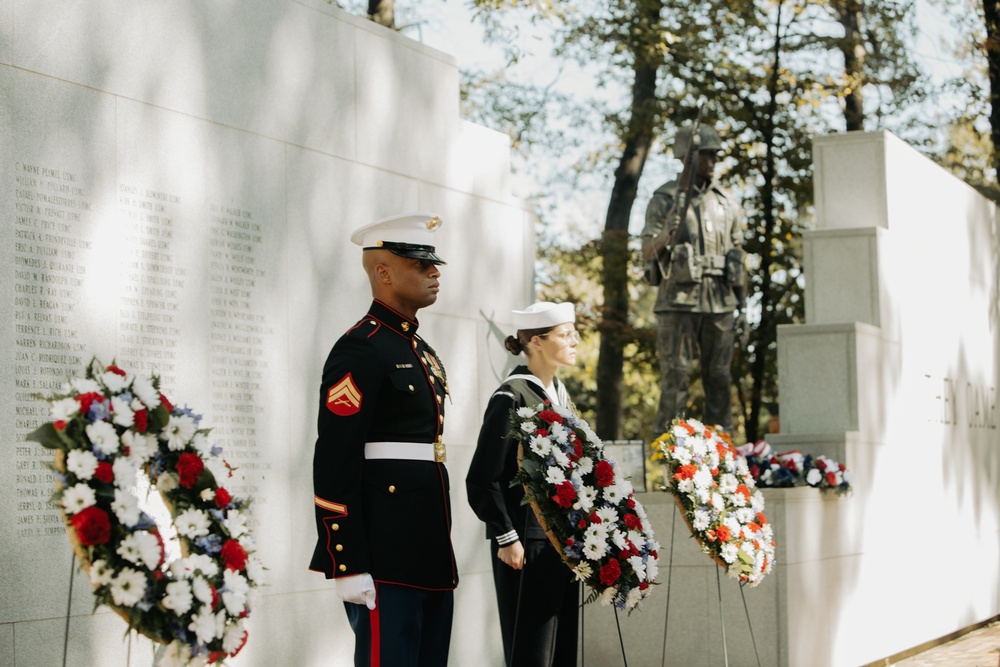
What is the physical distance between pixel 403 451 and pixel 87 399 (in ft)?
4.08

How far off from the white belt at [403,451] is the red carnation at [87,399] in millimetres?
1089

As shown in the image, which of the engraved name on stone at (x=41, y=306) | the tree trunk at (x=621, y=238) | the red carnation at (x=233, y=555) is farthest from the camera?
the tree trunk at (x=621, y=238)

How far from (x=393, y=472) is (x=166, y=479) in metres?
0.90

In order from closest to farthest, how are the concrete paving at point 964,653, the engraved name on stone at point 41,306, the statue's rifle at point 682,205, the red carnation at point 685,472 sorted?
the engraved name on stone at point 41,306 → the red carnation at point 685,472 → the concrete paving at point 964,653 → the statue's rifle at point 682,205

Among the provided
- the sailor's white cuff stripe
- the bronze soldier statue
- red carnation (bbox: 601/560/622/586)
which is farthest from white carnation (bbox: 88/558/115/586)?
the bronze soldier statue

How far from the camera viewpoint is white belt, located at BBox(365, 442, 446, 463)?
193 inches

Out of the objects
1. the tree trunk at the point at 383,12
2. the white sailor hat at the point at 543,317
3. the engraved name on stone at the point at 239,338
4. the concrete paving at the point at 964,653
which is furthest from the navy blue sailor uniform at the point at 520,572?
the tree trunk at the point at 383,12

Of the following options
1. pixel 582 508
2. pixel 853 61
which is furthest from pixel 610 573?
pixel 853 61

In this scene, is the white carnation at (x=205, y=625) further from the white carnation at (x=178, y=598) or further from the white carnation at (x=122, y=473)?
the white carnation at (x=122, y=473)

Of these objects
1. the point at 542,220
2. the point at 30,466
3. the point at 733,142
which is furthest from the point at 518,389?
the point at 542,220

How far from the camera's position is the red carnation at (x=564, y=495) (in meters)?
5.66

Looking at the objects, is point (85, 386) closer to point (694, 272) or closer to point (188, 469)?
point (188, 469)

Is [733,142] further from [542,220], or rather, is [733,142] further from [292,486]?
[292,486]

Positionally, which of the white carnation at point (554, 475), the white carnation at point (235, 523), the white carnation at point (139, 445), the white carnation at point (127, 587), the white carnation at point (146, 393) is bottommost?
the white carnation at point (127, 587)
